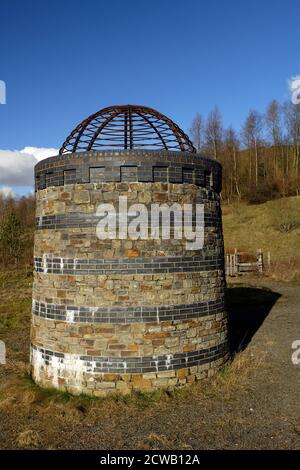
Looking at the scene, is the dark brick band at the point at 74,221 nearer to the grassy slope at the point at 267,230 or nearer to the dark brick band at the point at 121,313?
the dark brick band at the point at 121,313

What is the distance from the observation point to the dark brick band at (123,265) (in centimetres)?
723

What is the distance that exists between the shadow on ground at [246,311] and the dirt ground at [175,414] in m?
1.45

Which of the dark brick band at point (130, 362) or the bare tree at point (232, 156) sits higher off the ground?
the bare tree at point (232, 156)

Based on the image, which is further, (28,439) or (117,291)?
(117,291)

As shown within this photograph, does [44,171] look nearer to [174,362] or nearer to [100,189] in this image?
[100,189]

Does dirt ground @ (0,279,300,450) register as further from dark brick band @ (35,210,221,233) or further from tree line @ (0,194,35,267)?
tree line @ (0,194,35,267)

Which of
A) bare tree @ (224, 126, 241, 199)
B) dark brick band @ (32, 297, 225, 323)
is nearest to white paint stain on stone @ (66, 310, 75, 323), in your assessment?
dark brick band @ (32, 297, 225, 323)

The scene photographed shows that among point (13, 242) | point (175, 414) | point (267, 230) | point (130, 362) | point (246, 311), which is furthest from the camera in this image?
point (267, 230)

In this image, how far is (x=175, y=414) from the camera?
6484mm

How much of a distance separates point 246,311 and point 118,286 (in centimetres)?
943

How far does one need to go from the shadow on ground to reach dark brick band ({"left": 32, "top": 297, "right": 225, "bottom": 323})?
9.02 feet

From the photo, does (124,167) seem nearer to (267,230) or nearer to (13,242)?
(13,242)

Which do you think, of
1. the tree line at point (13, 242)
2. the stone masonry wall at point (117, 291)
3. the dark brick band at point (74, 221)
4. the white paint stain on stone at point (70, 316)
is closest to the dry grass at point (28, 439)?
the stone masonry wall at point (117, 291)

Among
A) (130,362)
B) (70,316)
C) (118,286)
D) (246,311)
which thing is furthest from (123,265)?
(246,311)
